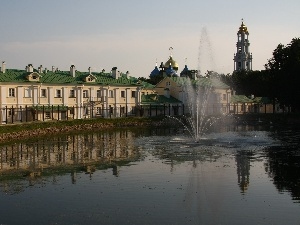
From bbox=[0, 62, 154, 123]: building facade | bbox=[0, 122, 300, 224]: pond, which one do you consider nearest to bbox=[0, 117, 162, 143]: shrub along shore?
bbox=[0, 62, 154, 123]: building facade

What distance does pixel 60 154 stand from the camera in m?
39.3

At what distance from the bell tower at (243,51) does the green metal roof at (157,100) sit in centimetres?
6146

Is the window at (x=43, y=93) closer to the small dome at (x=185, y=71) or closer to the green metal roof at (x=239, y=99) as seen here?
the green metal roof at (x=239, y=99)

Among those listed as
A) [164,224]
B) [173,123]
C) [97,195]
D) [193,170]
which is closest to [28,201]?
[97,195]

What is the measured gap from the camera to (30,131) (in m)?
59.4

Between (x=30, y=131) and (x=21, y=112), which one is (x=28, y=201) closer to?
(x=30, y=131)

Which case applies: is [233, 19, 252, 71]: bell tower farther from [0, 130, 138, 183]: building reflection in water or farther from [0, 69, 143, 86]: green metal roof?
[0, 130, 138, 183]: building reflection in water

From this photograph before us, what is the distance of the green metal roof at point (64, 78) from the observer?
2857 inches

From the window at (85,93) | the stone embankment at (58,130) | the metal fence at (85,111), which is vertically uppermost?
the window at (85,93)

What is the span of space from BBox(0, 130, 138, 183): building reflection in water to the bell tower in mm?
114218

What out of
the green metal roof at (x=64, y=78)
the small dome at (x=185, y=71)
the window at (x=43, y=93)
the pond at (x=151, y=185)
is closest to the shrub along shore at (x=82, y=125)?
the window at (x=43, y=93)

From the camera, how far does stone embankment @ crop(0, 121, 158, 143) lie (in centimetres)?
5465

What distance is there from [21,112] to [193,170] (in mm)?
47550

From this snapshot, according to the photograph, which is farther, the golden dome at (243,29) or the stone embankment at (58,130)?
the golden dome at (243,29)
